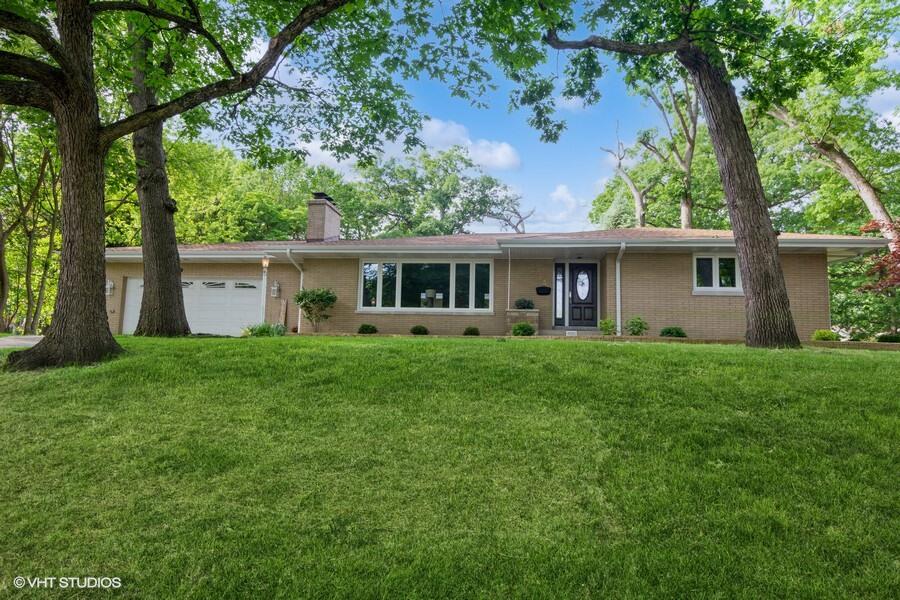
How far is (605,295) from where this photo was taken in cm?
1208

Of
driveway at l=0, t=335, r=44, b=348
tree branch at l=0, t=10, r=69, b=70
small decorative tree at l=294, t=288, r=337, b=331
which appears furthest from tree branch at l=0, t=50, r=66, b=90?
small decorative tree at l=294, t=288, r=337, b=331

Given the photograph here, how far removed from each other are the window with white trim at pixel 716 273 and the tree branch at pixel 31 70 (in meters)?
12.4

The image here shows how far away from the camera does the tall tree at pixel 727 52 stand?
7.18 metres

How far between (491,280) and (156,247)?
771 cm

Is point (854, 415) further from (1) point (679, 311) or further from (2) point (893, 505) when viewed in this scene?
(1) point (679, 311)

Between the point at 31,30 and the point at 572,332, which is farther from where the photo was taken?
the point at 572,332

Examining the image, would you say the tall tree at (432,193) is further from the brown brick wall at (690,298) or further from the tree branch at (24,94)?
the tree branch at (24,94)

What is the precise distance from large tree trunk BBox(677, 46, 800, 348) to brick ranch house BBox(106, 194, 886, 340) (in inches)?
139

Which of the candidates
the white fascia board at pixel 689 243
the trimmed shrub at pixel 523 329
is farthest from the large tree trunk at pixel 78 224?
the white fascia board at pixel 689 243

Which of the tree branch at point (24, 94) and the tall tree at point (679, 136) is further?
the tall tree at point (679, 136)

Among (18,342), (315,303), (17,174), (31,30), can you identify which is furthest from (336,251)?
(17,174)

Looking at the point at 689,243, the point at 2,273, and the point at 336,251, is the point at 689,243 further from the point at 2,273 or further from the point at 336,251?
the point at 2,273

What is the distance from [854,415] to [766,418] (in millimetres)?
714

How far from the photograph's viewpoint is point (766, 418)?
3871 mm
